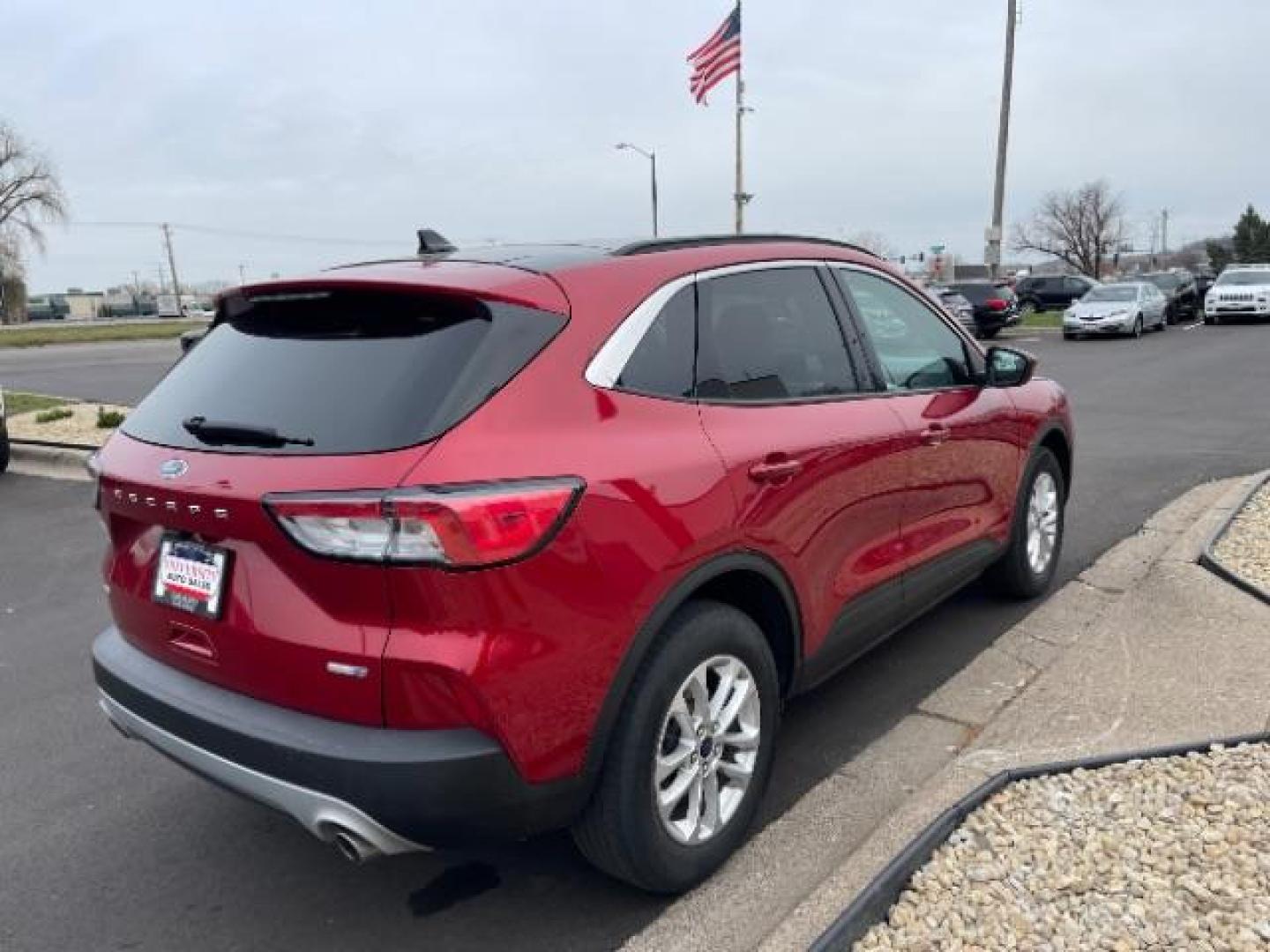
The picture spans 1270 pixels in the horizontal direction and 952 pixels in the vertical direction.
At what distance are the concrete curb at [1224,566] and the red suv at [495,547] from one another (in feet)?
7.84

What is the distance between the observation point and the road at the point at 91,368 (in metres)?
17.4

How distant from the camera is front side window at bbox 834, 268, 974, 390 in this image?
3736 mm

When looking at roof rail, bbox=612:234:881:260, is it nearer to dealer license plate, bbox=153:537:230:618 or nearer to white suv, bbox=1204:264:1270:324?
dealer license plate, bbox=153:537:230:618

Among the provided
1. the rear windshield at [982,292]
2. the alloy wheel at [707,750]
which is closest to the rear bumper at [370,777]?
the alloy wheel at [707,750]

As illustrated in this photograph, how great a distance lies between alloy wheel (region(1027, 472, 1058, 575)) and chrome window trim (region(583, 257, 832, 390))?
8.35 feet

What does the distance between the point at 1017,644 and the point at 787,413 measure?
6.53 feet

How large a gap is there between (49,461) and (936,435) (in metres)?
9.39

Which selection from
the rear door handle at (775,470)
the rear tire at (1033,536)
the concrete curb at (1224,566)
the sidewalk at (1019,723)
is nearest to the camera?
the sidewalk at (1019,723)

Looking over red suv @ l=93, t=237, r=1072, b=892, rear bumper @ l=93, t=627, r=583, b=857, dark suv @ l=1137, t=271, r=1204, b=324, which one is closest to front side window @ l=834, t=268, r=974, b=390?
red suv @ l=93, t=237, r=1072, b=892

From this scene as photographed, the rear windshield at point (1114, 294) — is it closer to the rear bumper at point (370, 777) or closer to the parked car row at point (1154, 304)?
the parked car row at point (1154, 304)

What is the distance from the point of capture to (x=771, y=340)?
10.6 ft

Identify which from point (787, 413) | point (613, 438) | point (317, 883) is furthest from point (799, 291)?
point (317, 883)

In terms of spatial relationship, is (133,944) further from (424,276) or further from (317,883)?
(424,276)

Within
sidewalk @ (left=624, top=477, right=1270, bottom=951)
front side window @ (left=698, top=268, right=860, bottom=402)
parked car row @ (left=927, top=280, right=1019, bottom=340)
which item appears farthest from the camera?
parked car row @ (left=927, top=280, right=1019, bottom=340)
